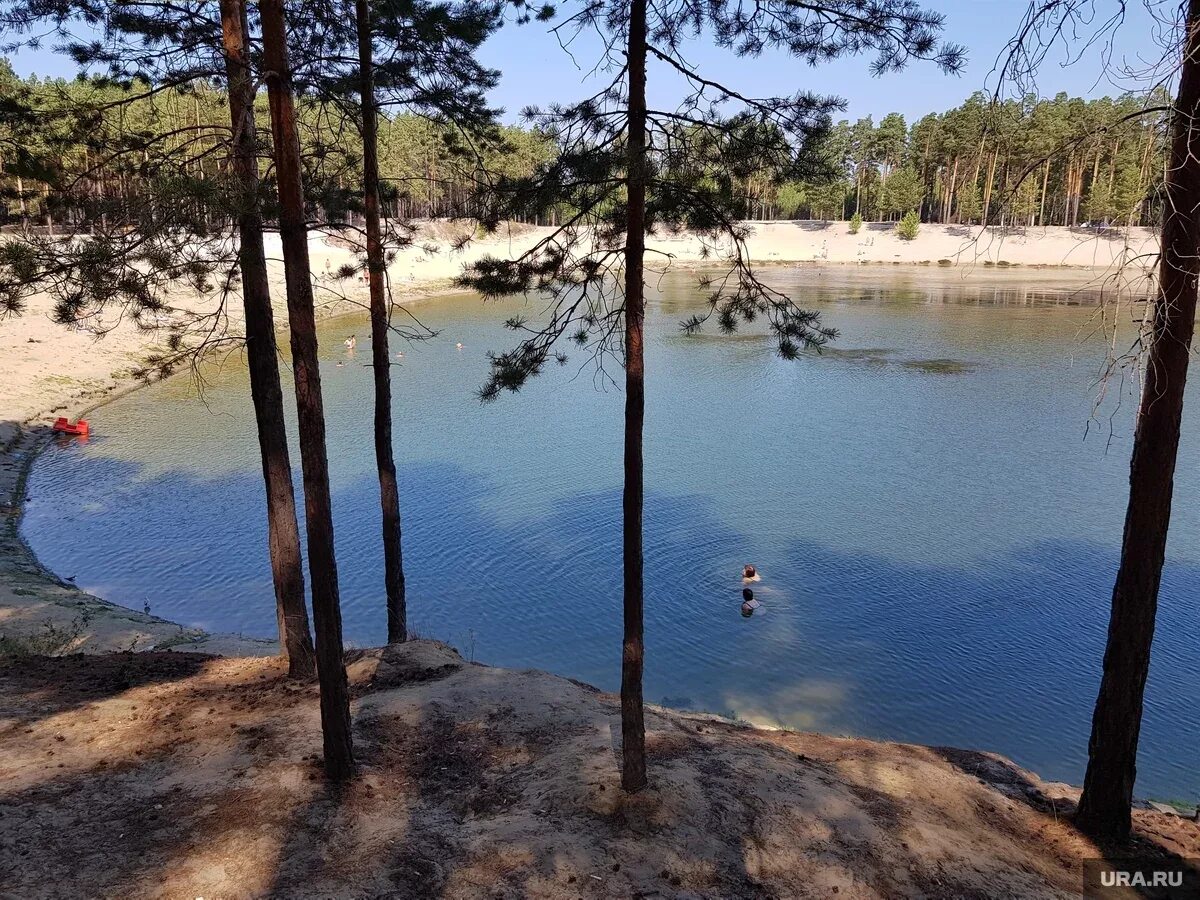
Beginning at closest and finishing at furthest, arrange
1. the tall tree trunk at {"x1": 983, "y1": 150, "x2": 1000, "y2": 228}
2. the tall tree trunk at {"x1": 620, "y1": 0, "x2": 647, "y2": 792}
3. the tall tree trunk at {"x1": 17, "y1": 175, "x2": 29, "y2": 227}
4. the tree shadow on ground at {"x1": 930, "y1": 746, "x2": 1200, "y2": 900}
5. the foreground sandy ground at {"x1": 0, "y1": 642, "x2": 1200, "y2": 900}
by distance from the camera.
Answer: the foreground sandy ground at {"x1": 0, "y1": 642, "x2": 1200, "y2": 900} → the tall tree trunk at {"x1": 983, "y1": 150, "x2": 1000, "y2": 228} → the tall tree trunk at {"x1": 620, "y1": 0, "x2": 647, "y2": 792} → the tree shadow on ground at {"x1": 930, "y1": 746, "x2": 1200, "y2": 900} → the tall tree trunk at {"x1": 17, "y1": 175, "x2": 29, "y2": 227}

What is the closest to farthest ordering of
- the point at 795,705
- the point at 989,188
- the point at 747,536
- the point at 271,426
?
the point at 271,426
the point at 795,705
the point at 747,536
the point at 989,188

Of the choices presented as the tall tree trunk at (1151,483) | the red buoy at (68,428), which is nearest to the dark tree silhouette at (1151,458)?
the tall tree trunk at (1151,483)

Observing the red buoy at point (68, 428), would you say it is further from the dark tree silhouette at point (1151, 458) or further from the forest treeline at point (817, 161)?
the dark tree silhouette at point (1151, 458)

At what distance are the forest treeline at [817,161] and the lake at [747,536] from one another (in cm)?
390

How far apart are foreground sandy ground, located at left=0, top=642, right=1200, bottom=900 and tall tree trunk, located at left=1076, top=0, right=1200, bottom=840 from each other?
52cm

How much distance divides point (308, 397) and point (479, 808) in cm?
337

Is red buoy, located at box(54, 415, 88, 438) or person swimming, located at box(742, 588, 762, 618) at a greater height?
red buoy, located at box(54, 415, 88, 438)

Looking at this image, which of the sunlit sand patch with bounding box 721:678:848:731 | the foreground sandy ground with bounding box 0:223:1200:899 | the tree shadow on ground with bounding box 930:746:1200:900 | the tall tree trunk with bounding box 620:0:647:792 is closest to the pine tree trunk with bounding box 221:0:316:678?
the foreground sandy ground with bounding box 0:223:1200:899

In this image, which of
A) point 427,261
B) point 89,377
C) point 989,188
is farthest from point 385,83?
point 989,188

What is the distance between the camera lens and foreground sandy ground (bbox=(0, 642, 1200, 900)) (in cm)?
525

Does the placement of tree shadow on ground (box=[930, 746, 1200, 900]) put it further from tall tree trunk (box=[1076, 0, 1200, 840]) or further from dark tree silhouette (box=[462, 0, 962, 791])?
dark tree silhouette (box=[462, 0, 962, 791])

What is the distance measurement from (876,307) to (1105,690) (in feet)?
159

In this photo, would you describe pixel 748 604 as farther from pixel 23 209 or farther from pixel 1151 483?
pixel 23 209

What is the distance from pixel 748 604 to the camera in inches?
549
